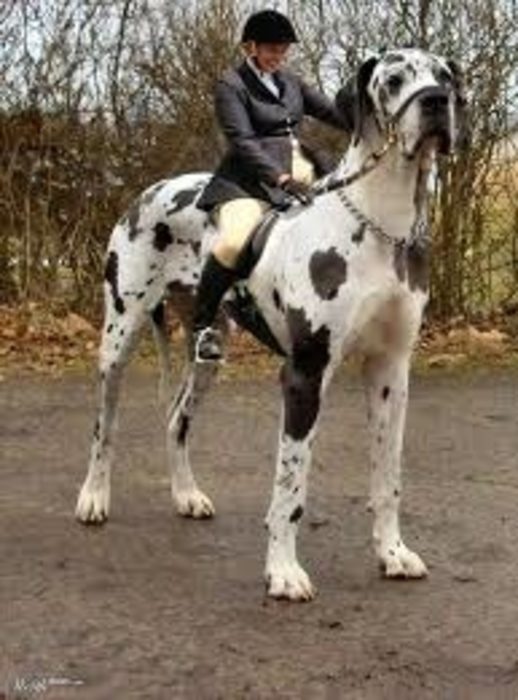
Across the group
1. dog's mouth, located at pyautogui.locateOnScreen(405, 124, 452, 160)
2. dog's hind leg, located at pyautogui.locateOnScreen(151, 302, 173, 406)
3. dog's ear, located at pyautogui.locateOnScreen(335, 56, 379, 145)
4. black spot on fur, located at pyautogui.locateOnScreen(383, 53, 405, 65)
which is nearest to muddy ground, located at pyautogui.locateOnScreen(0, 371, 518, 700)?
dog's hind leg, located at pyautogui.locateOnScreen(151, 302, 173, 406)

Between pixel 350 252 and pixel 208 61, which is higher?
pixel 208 61

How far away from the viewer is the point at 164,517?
727 cm

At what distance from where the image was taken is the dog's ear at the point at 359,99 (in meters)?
5.69

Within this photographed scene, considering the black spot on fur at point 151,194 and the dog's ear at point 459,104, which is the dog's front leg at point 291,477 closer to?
the dog's ear at point 459,104

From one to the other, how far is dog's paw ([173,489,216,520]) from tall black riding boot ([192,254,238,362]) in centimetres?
73

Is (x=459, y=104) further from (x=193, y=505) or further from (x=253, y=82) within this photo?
(x=193, y=505)

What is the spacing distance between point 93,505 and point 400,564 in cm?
Answer: 177

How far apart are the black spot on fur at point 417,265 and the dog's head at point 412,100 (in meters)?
0.45

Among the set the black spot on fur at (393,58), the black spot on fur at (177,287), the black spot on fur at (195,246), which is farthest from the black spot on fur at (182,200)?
the black spot on fur at (393,58)

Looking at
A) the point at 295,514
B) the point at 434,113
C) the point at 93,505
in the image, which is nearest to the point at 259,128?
the point at 434,113

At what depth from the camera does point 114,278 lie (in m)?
7.38

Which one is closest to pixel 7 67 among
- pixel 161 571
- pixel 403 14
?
pixel 403 14

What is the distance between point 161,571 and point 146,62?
8.48 metres

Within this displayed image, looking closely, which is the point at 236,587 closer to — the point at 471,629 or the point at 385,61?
the point at 471,629
